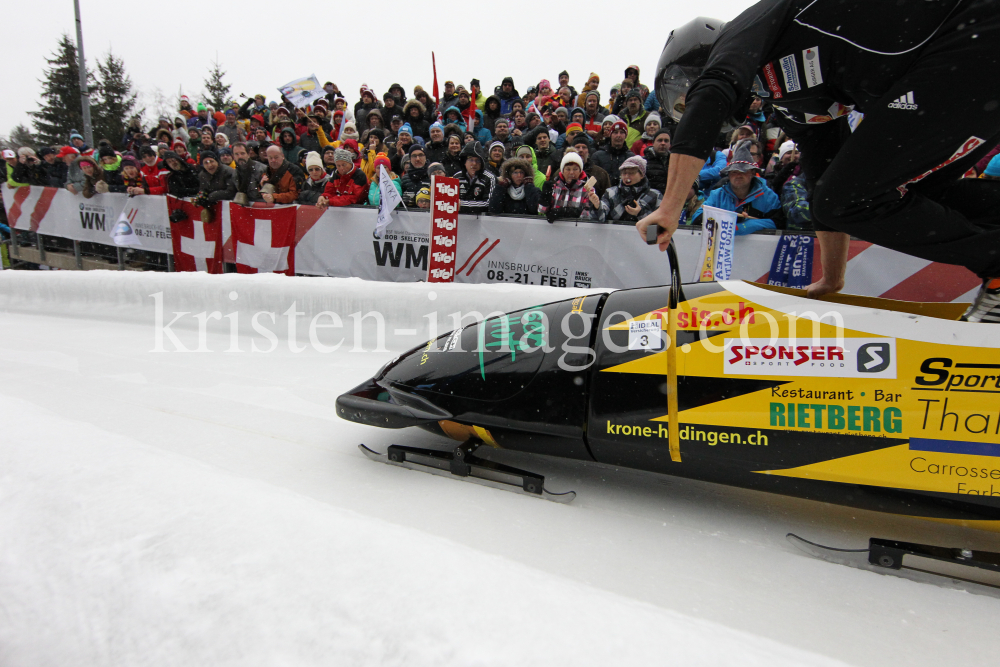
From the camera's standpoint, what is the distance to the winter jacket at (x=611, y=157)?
544cm

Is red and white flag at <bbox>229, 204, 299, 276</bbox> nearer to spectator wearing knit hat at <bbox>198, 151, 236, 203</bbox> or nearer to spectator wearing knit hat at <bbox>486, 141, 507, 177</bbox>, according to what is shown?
spectator wearing knit hat at <bbox>198, 151, 236, 203</bbox>

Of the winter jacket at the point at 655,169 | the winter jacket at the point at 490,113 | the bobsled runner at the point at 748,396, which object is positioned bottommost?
the bobsled runner at the point at 748,396

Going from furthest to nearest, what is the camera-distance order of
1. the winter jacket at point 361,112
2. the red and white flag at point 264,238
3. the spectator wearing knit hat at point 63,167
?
the winter jacket at point 361,112
the spectator wearing knit hat at point 63,167
the red and white flag at point 264,238

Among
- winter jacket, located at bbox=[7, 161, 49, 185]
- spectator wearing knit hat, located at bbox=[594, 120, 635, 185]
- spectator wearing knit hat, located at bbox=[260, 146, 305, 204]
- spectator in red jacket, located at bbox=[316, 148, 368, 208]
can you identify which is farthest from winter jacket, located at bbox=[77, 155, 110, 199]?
spectator wearing knit hat, located at bbox=[594, 120, 635, 185]

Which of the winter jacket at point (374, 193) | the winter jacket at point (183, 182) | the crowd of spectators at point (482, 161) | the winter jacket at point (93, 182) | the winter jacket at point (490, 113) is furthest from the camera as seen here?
the winter jacket at point (490, 113)

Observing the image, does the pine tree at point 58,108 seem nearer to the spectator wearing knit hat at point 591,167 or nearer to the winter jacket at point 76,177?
the winter jacket at point 76,177

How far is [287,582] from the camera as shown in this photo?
934 mm

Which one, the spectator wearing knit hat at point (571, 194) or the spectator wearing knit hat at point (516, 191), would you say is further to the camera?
the spectator wearing knit hat at point (516, 191)

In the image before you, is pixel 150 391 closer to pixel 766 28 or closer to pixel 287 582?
pixel 287 582

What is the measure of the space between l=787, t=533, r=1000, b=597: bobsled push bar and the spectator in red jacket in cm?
535

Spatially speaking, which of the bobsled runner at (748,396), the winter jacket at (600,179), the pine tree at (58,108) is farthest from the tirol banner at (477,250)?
the pine tree at (58,108)

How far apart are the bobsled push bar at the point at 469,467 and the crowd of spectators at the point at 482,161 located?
8.69 ft

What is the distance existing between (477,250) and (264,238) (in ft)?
8.88

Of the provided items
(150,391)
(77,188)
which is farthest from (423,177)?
(77,188)
